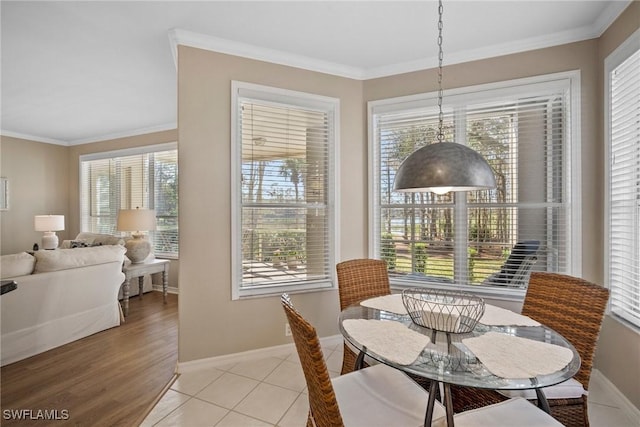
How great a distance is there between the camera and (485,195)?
282 centimetres

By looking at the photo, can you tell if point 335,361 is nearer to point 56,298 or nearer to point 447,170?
point 447,170

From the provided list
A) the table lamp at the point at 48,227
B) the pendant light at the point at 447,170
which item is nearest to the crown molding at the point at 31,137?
the table lamp at the point at 48,227

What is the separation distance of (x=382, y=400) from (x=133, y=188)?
5.68 m

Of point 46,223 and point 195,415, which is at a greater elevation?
point 46,223

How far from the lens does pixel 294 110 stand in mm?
3018

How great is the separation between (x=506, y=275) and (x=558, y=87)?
1608mm

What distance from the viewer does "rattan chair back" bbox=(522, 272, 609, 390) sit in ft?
5.33

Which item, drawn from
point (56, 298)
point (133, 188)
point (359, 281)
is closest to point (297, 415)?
point (359, 281)

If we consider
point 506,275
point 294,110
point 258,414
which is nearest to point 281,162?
point 294,110

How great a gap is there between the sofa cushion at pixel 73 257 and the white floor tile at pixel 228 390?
2088mm

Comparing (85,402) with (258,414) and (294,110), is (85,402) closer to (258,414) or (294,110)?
(258,414)

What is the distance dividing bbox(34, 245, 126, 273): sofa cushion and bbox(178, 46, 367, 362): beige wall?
158 cm

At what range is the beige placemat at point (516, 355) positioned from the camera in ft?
3.85

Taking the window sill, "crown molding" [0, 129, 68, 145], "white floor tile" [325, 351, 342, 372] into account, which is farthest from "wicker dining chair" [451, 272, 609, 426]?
"crown molding" [0, 129, 68, 145]
